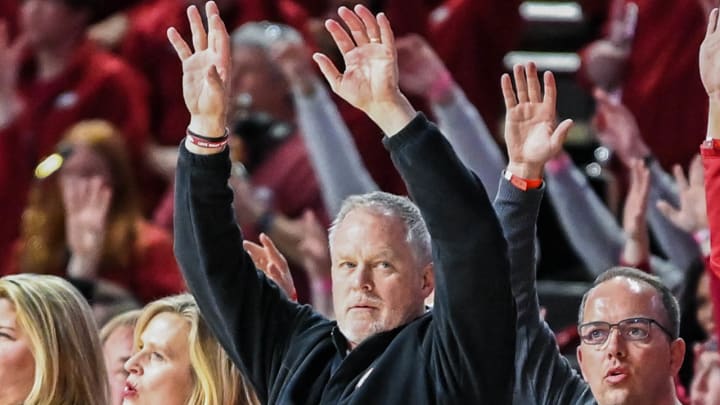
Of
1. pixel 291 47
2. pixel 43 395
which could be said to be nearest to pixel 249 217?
pixel 291 47

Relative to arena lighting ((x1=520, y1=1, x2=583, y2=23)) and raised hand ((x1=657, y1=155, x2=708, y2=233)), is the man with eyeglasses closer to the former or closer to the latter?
raised hand ((x1=657, y1=155, x2=708, y2=233))

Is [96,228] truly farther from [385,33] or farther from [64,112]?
[385,33]

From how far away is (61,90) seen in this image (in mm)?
6363

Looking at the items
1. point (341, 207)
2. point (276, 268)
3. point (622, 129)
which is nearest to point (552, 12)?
point (622, 129)

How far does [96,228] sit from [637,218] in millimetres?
1635

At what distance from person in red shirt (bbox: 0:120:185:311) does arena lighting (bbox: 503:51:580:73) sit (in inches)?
58.4

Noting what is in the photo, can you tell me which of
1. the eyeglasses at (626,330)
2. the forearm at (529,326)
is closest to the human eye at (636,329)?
the eyeglasses at (626,330)

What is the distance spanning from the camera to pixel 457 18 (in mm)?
6051

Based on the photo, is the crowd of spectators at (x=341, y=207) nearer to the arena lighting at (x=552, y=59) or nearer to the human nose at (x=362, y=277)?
the human nose at (x=362, y=277)

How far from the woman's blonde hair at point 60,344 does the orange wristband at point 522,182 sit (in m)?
0.84

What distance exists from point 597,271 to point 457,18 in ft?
4.09

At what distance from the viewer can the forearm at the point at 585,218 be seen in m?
5.01

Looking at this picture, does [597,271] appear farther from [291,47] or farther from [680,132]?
[291,47]

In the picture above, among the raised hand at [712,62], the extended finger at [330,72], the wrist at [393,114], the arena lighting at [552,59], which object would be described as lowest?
the arena lighting at [552,59]
